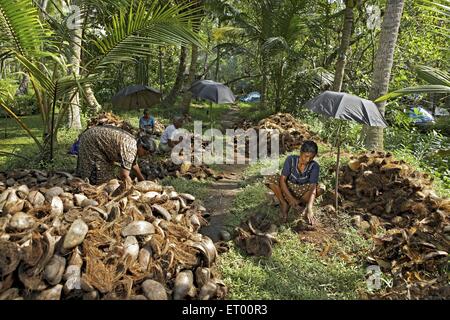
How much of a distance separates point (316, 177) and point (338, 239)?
0.80 m

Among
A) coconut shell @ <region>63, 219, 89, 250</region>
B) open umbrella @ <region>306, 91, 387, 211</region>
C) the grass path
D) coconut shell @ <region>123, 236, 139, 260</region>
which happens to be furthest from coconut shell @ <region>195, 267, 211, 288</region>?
open umbrella @ <region>306, 91, 387, 211</region>

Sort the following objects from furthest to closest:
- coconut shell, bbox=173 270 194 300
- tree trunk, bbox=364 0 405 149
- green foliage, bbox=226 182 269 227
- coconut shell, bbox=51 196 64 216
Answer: tree trunk, bbox=364 0 405 149, green foliage, bbox=226 182 269 227, coconut shell, bbox=51 196 64 216, coconut shell, bbox=173 270 194 300

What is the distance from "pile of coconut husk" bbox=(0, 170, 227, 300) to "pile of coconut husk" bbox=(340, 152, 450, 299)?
1776 mm

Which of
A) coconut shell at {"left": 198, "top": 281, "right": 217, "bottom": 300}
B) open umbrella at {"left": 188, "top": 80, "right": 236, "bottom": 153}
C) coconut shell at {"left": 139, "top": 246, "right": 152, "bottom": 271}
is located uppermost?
open umbrella at {"left": 188, "top": 80, "right": 236, "bottom": 153}

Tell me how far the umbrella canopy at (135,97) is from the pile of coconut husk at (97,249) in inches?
196

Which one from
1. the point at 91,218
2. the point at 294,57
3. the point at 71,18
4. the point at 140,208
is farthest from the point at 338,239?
the point at 294,57

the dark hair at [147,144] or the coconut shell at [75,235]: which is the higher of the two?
the dark hair at [147,144]

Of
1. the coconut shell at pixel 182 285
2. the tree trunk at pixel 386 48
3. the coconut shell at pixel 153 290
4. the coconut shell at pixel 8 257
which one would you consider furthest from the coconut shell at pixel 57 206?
the tree trunk at pixel 386 48

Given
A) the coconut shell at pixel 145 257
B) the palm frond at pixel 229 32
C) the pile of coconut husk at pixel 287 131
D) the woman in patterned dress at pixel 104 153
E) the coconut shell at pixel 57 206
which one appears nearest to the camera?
the coconut shell at pixel 145 257

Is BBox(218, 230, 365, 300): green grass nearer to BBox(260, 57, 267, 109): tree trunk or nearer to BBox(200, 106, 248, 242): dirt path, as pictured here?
BBox(200, 106, 248, 242): dirt path

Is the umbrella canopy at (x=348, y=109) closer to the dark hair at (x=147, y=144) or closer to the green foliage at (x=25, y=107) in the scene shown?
the dark hair at (x=147, y=144)

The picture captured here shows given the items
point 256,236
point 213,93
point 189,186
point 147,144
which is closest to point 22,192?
point 256,236

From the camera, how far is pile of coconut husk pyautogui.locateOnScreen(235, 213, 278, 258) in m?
4.04

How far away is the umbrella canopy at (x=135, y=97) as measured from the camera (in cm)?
877
